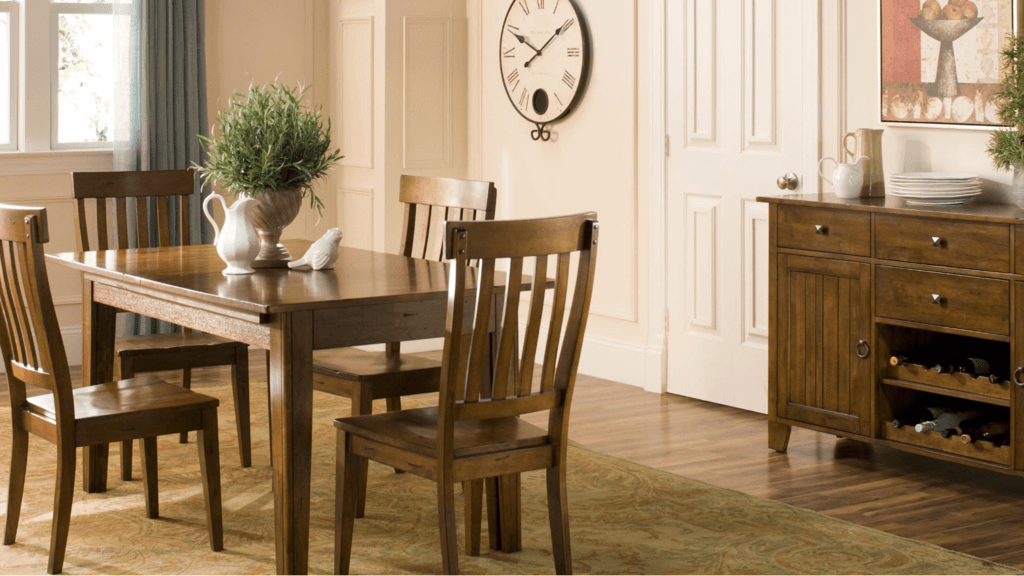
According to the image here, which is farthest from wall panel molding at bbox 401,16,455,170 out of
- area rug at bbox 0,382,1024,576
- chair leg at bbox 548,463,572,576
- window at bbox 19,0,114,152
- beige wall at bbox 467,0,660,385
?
chair leg at bbox 548,463,572,576

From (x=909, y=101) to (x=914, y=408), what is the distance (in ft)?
3.58

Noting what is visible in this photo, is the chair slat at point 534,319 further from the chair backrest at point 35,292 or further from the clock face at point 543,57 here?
the clock face at point 543,57

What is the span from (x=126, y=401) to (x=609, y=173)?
298cm

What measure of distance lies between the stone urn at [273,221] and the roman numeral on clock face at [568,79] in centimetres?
249

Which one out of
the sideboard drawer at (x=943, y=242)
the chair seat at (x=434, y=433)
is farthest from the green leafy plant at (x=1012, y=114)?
the chair seat at (x=434, y=433)

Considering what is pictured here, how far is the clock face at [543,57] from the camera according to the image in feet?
19.5

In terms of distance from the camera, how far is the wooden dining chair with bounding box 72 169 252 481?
4.12 metres

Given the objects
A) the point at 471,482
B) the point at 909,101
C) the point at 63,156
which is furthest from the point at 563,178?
the point at 471,482

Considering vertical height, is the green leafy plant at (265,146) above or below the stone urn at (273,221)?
above

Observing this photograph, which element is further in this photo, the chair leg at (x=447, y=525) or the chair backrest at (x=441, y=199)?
the chair backrest at (x=441, y=199)

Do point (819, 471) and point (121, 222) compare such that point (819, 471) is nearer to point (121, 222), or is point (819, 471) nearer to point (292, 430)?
point (292, 430)

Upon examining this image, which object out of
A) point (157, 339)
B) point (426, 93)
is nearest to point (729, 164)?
point (426, 93)

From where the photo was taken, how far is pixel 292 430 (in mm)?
3070

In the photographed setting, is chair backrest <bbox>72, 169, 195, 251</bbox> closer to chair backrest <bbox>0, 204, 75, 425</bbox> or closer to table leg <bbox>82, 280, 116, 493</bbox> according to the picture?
table leg <bbox>82, 280, 116, 493</bbox>
